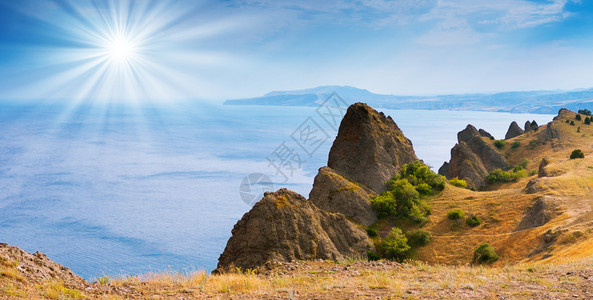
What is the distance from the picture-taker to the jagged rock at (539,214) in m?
35.1

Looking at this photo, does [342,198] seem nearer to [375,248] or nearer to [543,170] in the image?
[375,248]

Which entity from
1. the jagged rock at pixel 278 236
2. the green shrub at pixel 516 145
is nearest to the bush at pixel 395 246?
the jagged rock at pixel 278 236

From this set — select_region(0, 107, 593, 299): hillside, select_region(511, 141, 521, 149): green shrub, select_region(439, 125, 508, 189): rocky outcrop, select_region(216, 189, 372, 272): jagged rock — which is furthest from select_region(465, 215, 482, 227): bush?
select_region(511, 141, 521, 149): green shrub

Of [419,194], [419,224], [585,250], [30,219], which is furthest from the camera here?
[30,219]

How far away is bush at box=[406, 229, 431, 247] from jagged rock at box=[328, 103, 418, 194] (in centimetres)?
1016

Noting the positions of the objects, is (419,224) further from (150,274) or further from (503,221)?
(150,274)

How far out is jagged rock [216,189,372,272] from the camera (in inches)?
1084

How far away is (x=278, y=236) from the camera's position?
28.4 meters

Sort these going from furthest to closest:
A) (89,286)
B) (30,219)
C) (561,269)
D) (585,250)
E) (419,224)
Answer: (30,219)
(419,224)
(585,250)
(561,269)
(89,286)

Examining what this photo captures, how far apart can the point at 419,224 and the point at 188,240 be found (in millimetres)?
138230

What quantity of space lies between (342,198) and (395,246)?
349 inches

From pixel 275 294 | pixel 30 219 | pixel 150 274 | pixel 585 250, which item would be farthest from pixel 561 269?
pixel 30 219

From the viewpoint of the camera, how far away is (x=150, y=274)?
14.6m

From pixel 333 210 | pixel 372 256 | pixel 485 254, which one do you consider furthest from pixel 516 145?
pixel 372 256
